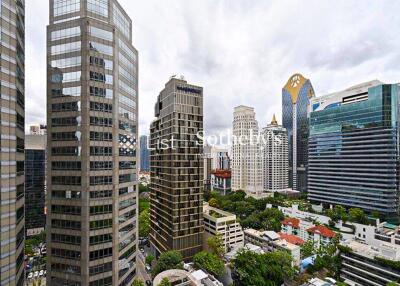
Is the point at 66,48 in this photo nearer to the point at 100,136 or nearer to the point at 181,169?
the point at 100,136

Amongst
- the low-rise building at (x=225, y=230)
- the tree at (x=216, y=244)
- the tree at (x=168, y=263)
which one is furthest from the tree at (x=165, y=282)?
the low-rise building at (x=225, y=230)

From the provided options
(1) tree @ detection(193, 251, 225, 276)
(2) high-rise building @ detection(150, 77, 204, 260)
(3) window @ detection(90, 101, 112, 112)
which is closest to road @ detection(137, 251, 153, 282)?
(2) high-rise building @ detection(150, 77, 204, 260)

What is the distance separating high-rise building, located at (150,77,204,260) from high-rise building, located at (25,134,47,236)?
49.8 m

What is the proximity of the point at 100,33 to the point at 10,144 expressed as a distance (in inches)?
831

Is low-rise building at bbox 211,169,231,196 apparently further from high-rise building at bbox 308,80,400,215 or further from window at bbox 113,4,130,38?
window at bbox 113,4,130,38

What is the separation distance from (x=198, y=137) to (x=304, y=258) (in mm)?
43185

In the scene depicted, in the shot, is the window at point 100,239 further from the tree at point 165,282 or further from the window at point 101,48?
the window at point 101,48

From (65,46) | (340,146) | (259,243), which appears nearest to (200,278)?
(259,243)

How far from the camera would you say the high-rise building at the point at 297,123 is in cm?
16275

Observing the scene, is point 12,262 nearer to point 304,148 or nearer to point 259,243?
point 259,243

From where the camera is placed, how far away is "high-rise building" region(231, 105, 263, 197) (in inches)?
5443

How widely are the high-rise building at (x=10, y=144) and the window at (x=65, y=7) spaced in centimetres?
899

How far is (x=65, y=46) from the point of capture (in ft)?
115

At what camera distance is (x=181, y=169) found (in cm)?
6050
